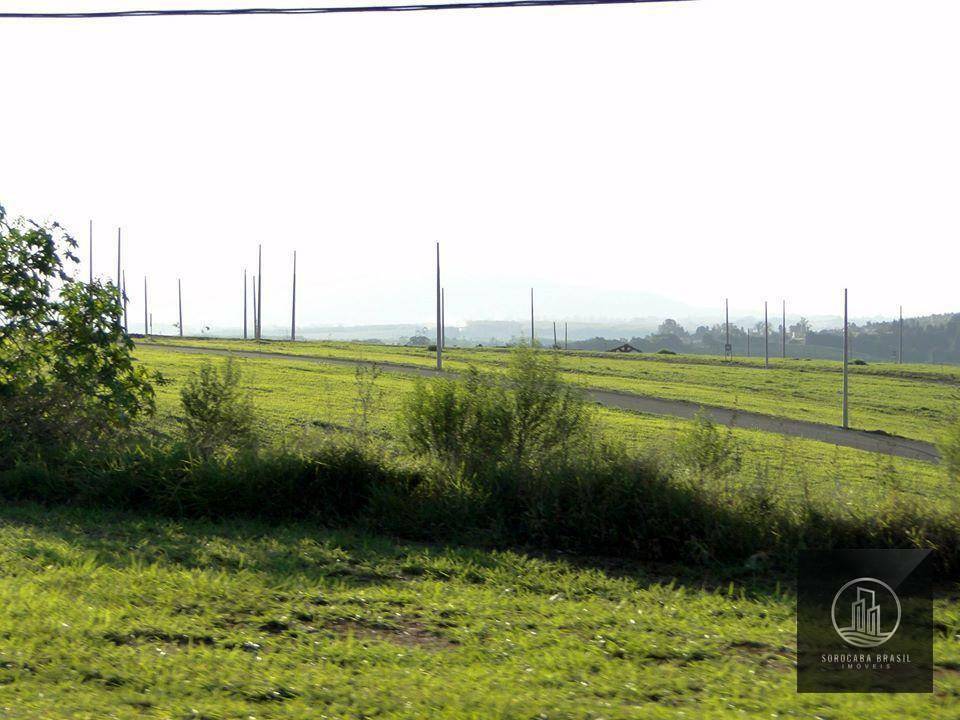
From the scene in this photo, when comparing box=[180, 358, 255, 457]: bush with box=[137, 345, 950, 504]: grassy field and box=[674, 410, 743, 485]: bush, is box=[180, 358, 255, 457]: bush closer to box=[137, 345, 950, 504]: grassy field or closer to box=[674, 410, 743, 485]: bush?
box=[137, 345, 950, 504]: grassy field

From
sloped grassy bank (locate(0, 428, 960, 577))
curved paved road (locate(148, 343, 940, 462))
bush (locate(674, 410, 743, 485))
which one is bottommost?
curved paved road (locate(148, 343, 940, 462))

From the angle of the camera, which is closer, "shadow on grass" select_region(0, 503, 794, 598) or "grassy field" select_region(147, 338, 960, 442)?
"shadow on grass" select_region(0, 503, 794, 598)

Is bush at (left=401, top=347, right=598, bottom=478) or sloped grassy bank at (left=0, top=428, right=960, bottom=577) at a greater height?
bush at (left=401, top=347, right=598, bottom=478)

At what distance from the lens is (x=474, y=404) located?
11.1 metres

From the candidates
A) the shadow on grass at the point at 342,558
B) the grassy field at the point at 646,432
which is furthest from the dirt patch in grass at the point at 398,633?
the grassy field at the point at 646,432

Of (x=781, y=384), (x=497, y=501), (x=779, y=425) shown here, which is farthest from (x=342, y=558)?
(x=781, y=384)

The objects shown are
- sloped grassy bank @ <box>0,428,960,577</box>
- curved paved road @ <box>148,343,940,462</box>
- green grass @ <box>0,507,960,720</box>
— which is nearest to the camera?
green grass @ <box>0,507,960,720</box>

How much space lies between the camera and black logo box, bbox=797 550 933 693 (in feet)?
18.3

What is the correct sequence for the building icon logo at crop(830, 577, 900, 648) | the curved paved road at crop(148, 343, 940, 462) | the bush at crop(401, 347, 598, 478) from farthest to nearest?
the curved paved road at crop(148, 343, 940, 462)
the bush at crop(401, 347, 598, 478)
the building icon logo at crop(830, 577, 900, 648)

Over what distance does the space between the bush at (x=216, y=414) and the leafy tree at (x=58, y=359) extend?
4.18 ft

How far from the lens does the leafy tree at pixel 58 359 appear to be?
11977mm

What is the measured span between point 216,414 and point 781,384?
39464mm

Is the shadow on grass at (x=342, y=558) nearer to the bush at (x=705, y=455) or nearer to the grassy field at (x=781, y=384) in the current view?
the bush at (x=705, y=455)

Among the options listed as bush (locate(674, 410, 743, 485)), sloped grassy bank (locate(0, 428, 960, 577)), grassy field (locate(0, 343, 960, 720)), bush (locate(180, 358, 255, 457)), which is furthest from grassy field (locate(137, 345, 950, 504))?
bush (locate(180, 358, 255, 457))
